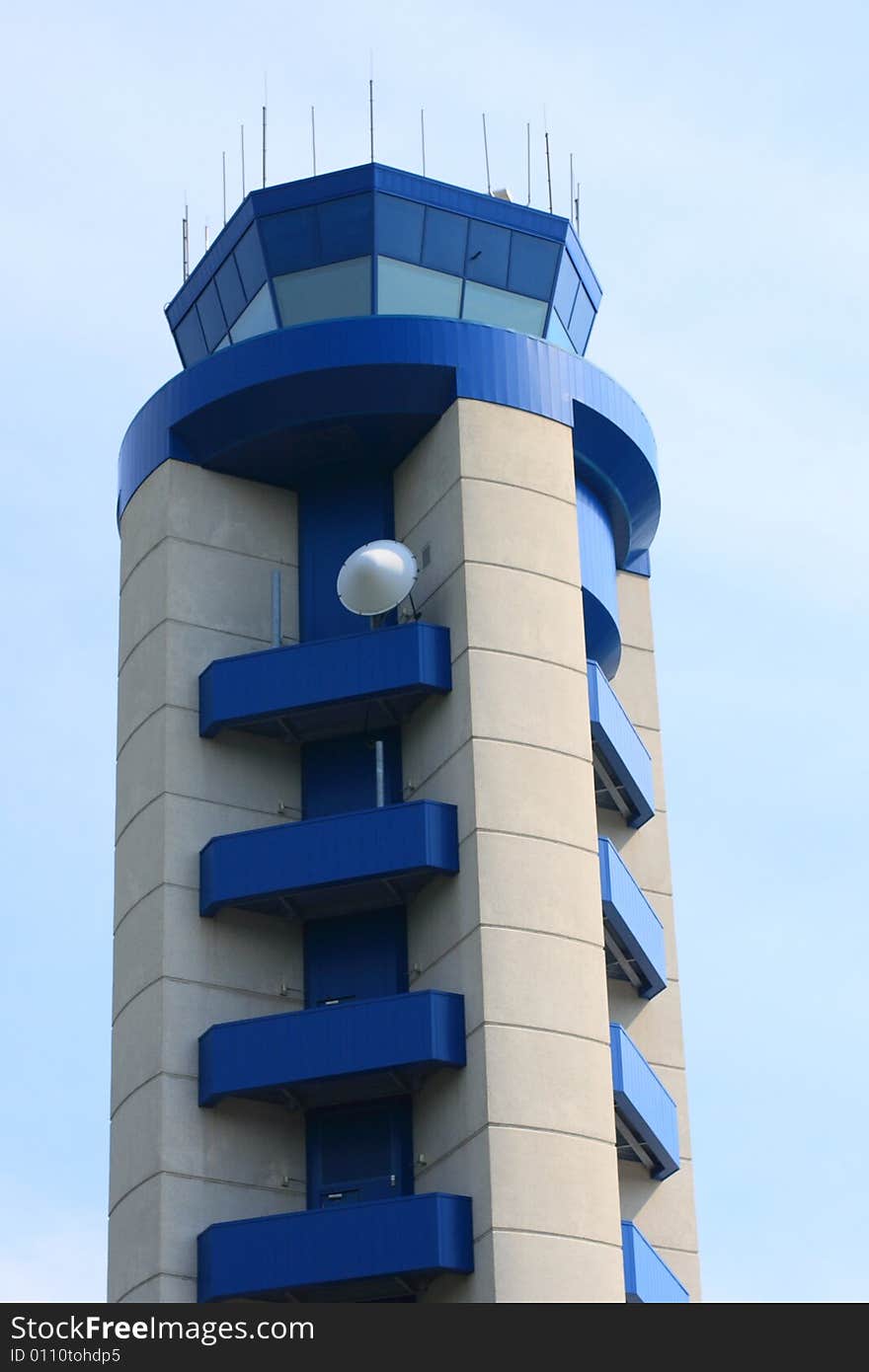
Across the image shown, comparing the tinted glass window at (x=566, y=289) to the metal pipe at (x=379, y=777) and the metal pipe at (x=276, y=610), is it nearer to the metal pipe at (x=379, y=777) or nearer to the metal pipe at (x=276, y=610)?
the metal pipe at (x=276, y=610)

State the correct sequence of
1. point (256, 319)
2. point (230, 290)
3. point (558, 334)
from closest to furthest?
point (256, 319) → point (230, 290) → point (558, 334)

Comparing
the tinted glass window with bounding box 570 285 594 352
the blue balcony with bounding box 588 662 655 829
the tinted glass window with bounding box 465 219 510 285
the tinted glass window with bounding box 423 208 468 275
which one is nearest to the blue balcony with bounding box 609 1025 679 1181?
the blue balcony with bounding box 588 662 655 829

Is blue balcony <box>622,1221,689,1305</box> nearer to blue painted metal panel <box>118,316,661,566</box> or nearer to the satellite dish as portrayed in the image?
the satellite dish

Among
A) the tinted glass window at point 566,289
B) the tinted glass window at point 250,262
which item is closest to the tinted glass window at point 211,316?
the tinted glass window at point 250,262

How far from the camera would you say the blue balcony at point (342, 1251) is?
47.5 metres

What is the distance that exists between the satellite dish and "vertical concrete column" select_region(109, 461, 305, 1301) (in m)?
3.30

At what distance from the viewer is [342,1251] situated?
48.2 metres

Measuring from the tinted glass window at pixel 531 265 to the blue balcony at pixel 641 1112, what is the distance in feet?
57.5

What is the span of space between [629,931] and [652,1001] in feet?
13.7

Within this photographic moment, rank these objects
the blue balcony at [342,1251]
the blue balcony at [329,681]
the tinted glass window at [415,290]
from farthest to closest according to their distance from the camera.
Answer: the tinted glass window at [415,290] → the blue balcony at [329,681] → the blue balcony at [342,1251]

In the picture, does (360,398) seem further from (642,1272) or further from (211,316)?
(642,1272)

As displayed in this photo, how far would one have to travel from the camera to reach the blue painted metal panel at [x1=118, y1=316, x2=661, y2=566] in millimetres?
55375

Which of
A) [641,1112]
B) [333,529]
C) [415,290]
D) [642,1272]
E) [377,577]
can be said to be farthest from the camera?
[415,290]

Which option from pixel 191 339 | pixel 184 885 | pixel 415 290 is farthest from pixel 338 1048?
pixel 191 339
